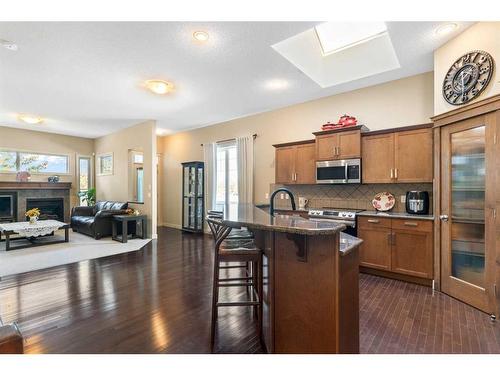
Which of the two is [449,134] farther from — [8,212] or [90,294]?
[8,212]

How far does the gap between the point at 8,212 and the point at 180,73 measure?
7.00 meters

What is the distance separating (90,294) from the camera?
292 cm

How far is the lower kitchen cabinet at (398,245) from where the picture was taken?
10.4 ft

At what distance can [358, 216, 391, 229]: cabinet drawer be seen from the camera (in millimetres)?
3443

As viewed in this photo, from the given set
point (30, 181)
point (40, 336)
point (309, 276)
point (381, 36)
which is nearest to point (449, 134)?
point (381, 36)

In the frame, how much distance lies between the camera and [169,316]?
95.8 inches

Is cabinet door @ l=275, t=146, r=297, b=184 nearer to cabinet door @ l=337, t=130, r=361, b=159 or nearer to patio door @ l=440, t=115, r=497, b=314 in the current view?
cabinet door @ l=337, t=130, r=361, b=159

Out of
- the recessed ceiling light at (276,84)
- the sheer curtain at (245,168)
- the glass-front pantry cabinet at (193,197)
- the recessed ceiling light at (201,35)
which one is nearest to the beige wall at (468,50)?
the recessed ceiling light at (276,84)

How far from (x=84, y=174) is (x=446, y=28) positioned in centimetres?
984

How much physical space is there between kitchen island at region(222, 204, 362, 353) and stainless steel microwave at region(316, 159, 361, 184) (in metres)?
2.45

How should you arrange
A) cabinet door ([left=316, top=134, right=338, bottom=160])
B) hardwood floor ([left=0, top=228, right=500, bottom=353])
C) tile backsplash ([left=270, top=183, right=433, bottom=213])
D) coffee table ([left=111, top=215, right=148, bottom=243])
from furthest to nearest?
coffee table ([left=111, top=215, right=148, bottom=243]) → cabinet door ([left=316, top=134, right=338, bottom=160]) → tile backsplash ([left=270, top=183, right=433, bottom=213]) → hardwood floor ([left=0, top=228, right=500, bottom=353])

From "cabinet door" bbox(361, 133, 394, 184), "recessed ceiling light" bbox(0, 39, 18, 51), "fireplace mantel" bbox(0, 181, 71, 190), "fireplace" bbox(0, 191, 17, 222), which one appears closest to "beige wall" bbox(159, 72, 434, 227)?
"cabinet door" bbox(361, 133, 394, 184)

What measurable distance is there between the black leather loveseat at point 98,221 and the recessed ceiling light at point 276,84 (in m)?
4.58

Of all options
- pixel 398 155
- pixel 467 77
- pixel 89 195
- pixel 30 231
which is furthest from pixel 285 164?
pixel 89 195
